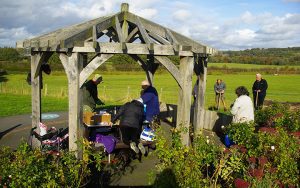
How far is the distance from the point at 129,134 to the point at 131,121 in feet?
1.20

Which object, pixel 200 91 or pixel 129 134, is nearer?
pixel 129 134

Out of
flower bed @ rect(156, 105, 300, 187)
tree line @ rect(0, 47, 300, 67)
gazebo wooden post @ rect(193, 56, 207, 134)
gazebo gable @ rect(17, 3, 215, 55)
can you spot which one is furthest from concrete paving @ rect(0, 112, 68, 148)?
tree line @ rect(0, 47, 300, 67)

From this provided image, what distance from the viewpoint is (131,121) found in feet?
26.3

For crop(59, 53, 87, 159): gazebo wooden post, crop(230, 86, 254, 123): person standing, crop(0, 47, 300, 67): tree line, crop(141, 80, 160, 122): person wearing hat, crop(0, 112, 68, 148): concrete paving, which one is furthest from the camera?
crop(0, 47, 300, 67): tree line

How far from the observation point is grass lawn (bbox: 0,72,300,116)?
856 inches

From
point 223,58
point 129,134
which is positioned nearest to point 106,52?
point 129,134

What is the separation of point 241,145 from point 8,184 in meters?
4.03

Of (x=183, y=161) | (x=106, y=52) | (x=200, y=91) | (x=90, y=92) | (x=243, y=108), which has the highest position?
(x=106, y=52)

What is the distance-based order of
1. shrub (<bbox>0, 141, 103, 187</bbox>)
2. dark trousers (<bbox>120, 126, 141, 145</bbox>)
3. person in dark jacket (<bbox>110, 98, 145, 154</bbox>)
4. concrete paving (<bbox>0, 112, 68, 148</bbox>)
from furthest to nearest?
concrete paving (<bbox>0, 112, 68, 148</bbox>) → dark trousers (<bbox>120, 126, 141, 145</bbox>) → person in dark jacket (<bbox>110, 98, 145, 154</bbox>) → shrub (<bbox>0, 141, 103, 187</bbox>)

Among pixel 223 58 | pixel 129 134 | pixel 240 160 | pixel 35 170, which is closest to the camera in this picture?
pixel 35 170

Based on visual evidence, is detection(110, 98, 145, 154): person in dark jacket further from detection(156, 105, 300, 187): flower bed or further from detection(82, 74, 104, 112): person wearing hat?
detection(82, 74, 104, 112): person wearing hat

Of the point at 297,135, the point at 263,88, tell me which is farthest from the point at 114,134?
the point at 263,88

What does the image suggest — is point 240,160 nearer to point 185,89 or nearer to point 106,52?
point 185,89

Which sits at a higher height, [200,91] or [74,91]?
[74,91]
